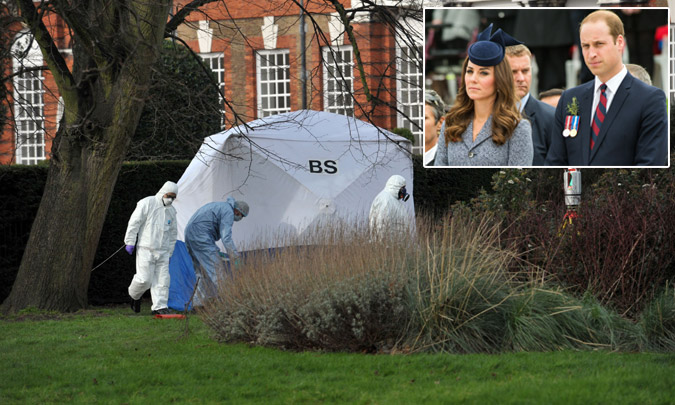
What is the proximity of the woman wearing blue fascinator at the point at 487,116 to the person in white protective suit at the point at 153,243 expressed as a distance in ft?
16.4

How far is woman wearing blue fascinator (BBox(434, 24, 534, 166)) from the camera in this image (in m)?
11.0

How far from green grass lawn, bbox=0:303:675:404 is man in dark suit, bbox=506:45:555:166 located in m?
2.93

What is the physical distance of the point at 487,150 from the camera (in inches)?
438

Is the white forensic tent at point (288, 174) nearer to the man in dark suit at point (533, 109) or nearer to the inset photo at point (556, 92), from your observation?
the inset photo at point (556, 92)

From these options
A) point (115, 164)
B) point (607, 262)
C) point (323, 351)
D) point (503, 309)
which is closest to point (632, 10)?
point (607, 262)

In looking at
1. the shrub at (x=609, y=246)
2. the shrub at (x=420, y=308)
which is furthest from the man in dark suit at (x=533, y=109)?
the shrub at (x=420, y=308)

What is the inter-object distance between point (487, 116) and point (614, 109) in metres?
1.28

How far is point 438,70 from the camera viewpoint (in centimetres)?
1161

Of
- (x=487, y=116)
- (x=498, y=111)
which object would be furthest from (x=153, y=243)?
(x=498, y=111)

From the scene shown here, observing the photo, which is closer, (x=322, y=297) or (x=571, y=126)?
(x=322, y=297)

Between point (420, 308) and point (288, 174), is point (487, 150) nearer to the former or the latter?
point (420, 308)

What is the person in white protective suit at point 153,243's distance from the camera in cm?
1456

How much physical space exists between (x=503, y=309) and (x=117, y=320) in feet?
19.1

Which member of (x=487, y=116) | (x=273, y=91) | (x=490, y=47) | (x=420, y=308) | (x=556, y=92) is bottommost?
(x=420, y=308)
